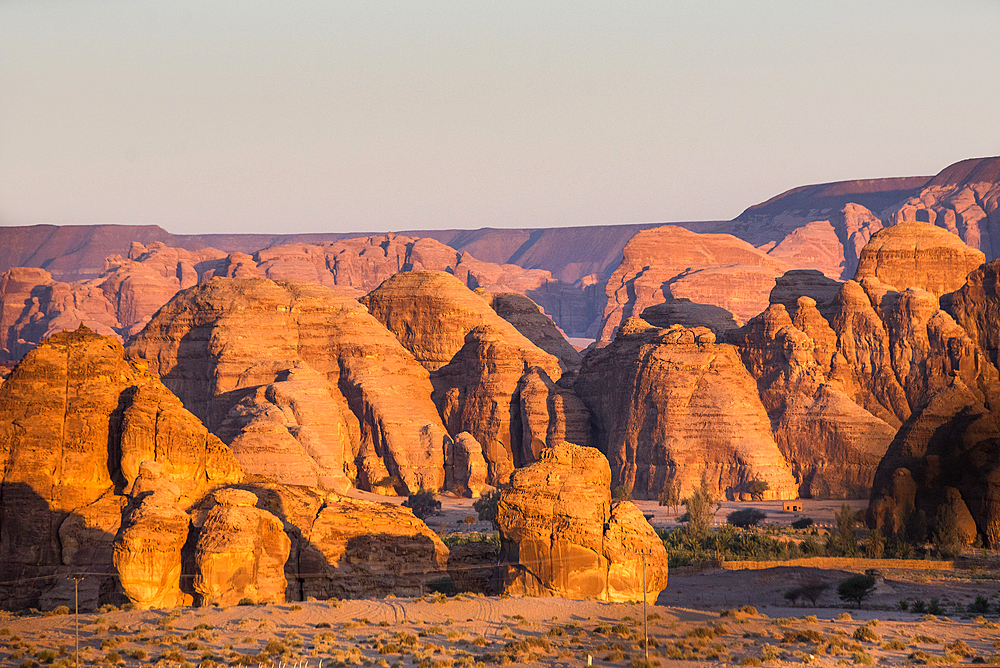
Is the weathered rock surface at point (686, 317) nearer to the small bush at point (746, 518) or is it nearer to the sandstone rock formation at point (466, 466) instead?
the sandstone rock formation at point (466, 466)

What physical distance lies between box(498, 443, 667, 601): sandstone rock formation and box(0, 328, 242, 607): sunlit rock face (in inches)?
429

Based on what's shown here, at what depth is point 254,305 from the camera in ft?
324

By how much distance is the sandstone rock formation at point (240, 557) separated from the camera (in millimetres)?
41906

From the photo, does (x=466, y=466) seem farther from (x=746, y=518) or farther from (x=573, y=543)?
(x=573, y=543)

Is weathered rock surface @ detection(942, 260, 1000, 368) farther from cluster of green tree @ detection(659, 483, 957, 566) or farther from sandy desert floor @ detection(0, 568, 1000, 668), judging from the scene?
sandy desert floor @ detection(0, 568, 1000, 668)

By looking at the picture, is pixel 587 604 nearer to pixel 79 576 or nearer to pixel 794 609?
pixel 794 609

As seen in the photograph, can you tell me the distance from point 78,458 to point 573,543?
16.9 meters

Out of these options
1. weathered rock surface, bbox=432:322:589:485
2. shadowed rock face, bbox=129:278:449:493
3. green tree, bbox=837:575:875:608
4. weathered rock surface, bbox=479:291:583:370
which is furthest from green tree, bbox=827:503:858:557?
weathered rock surface, bbox=479:291:583:370

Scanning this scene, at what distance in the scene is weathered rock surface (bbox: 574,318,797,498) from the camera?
83.9 meters

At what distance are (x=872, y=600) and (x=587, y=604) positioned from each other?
12.0 meters

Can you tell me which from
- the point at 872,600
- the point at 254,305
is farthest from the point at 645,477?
the point at 872,600

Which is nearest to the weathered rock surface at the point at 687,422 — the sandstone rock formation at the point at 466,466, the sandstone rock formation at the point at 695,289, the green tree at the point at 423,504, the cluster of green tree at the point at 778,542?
the sandstone rock formation at the point at 466,466

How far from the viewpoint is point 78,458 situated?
4825cm

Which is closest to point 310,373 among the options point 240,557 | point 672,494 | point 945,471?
point 672,494
